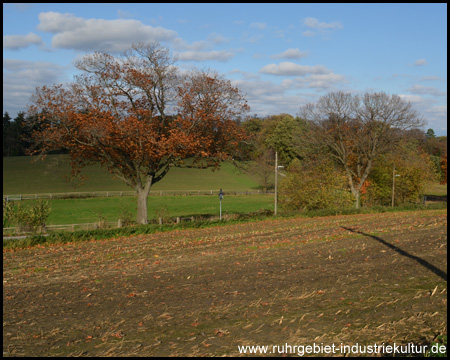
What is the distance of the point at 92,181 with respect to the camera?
7612 centimetres

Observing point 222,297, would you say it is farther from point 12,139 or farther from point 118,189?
point 12,139

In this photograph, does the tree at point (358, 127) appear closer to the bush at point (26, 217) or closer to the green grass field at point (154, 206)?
the green grass field at point (154, 206)

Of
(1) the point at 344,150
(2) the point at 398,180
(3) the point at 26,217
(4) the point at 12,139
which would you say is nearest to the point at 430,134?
(2) the point at 398,180

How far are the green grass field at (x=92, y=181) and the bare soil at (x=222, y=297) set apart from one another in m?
47.9

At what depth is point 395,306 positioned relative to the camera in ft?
28.1

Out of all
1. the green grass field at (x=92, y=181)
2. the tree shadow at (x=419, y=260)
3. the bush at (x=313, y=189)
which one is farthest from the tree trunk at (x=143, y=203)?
the green grass field at (x=92, y=181)

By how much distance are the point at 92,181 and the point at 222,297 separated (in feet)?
231

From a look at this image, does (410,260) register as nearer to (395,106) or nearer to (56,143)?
(56,143)

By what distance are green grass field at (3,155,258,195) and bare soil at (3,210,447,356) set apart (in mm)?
47886

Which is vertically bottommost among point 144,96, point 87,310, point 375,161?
point 87,310

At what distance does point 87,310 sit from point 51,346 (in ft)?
6.58

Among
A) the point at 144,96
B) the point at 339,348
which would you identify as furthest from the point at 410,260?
the point at 144,96

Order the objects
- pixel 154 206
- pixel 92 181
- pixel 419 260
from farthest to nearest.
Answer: pixel 92 181 < pixel 154 206 < pixel 419 260

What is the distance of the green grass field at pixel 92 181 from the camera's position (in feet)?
229
